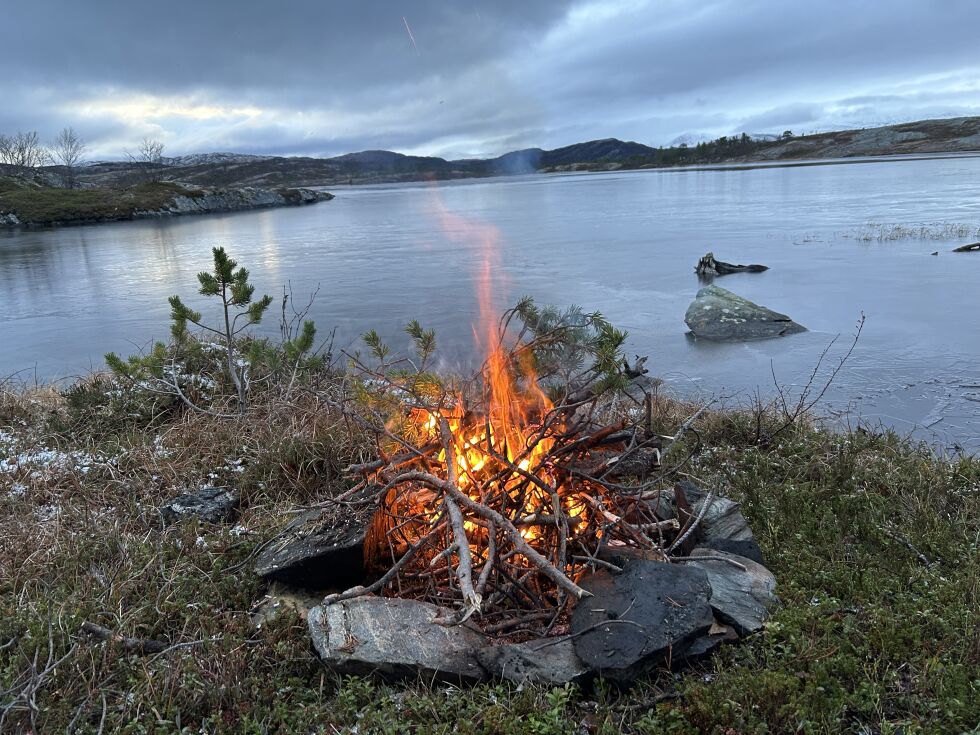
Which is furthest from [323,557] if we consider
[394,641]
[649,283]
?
[649,283]

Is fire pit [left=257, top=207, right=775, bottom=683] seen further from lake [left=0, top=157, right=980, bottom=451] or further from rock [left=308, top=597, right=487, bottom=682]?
lake [left=0, top=157, right=980, bottom=451]

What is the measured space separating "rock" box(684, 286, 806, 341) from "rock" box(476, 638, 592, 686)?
10111 millimetres

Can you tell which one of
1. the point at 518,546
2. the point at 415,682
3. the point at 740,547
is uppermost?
the point at 518,546

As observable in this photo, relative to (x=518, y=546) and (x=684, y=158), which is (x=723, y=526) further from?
(x=684, y=158)

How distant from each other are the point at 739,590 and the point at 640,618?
0.76 metres

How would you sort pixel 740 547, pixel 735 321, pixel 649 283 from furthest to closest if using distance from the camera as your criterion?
pixel 649 283 < pixel 735 321 < pixel 740 547

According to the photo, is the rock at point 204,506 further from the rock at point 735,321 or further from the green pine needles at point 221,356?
the rock at point 735,321

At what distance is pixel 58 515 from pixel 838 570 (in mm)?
5189

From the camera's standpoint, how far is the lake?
1016 centimetres

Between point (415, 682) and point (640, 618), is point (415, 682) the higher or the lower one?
the lower one

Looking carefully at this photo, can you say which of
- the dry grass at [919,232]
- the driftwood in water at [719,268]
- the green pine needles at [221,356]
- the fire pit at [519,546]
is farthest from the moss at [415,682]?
the dry grass at [919,232]

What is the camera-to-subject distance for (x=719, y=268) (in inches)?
768

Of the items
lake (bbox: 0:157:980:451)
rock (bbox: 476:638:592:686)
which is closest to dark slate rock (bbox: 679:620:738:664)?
rock (bbox: 476:638:592:686)

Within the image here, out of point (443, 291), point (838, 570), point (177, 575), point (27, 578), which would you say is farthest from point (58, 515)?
point (443, 291)
